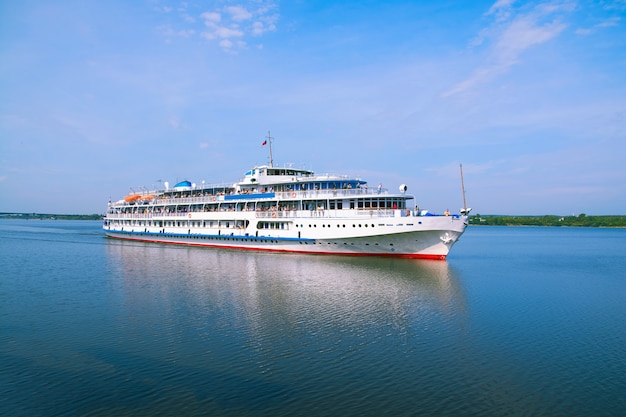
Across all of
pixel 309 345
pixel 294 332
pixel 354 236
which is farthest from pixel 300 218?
pixel 309 345

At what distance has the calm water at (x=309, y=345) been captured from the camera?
40.0 feet

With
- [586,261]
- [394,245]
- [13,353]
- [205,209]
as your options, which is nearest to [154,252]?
[205,209]

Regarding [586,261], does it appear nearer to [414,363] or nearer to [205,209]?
[414,363]

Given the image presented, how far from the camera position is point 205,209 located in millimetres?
55281

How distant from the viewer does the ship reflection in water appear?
41.9 ft

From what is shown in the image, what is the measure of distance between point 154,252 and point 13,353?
113 feet

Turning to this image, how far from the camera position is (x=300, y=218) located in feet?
144

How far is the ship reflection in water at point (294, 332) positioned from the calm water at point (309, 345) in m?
0.07

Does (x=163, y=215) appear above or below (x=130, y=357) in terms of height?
above

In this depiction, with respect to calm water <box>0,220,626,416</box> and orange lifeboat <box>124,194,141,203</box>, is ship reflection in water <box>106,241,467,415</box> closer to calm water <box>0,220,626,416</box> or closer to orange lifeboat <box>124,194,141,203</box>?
calm water <box>0,220,626,416</box>

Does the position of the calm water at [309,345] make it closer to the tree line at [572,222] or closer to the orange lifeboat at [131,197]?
the orange lifeboat at [131,197]

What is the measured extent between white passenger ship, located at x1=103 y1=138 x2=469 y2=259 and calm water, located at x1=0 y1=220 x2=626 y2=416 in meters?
6.41

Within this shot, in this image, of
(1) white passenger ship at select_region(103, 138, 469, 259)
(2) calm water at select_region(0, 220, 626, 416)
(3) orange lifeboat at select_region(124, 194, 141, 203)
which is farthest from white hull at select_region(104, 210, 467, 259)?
(3) orange lifeboat at select_region(124, 194, 141, 203)

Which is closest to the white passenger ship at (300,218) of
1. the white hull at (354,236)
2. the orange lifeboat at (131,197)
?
Result: the white hull at (354,236)
